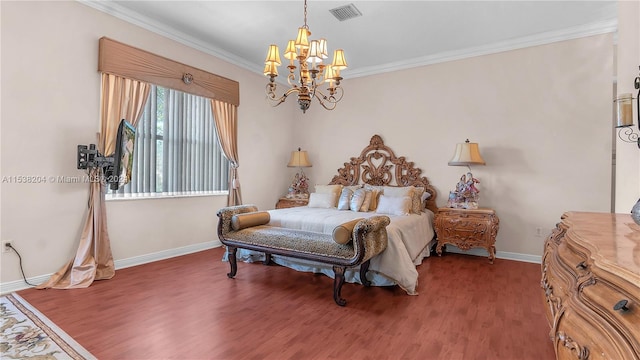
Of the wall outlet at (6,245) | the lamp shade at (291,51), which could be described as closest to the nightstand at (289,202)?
the lamp shade at (291,51)

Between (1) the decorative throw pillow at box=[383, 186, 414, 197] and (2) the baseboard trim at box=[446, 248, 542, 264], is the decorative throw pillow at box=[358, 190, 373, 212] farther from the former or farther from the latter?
(2) the baseboard trim at box=[446, 248, 542, 264]

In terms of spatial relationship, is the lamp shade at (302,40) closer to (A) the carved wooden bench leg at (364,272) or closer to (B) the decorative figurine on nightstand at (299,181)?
(A) the carved wooden bench leg at (364,272)

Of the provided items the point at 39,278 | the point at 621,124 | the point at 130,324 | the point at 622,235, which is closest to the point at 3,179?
the point at 39,278

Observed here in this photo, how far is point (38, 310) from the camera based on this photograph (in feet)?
8.77

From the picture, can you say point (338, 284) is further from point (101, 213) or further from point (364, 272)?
point (101, 213)

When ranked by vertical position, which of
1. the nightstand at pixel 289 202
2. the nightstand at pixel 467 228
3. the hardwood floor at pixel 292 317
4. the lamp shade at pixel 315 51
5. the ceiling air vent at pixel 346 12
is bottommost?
the hardwood floor at pixel 292 317

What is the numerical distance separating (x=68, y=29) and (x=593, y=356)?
16.1 ft

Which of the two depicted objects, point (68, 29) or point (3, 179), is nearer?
point (3, 179)

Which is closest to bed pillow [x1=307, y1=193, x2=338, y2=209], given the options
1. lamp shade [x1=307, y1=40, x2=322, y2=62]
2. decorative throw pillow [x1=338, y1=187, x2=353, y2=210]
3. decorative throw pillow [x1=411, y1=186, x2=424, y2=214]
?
decorative throw pillow [x1=338, y1=187, x2=353, y2=210]

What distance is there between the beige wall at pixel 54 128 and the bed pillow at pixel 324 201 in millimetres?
2196

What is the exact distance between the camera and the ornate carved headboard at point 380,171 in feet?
17.6

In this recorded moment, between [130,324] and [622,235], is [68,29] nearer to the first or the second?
[130,324]

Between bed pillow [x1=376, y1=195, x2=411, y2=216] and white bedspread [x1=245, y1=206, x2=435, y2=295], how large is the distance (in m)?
0.16

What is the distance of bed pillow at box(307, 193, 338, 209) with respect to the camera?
5.20 metres
